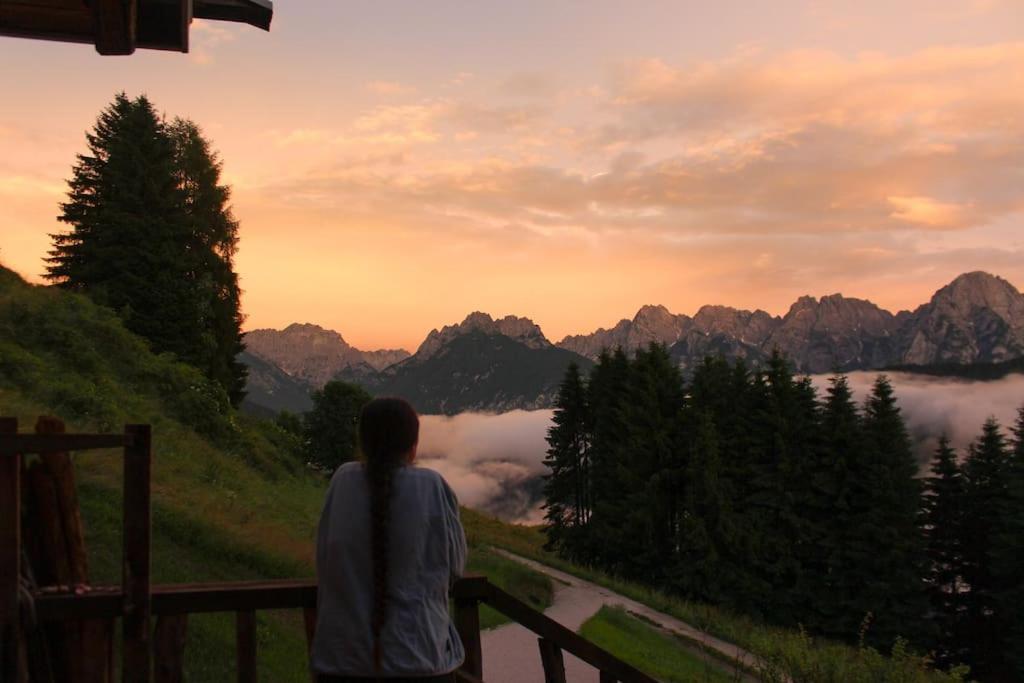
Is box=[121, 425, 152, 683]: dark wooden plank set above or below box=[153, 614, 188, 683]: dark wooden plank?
above

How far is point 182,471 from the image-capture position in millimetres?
20234

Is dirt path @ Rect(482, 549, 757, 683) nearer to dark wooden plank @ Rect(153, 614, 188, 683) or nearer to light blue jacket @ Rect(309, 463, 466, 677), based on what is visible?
dark wooden plank @ Rect(153, 614, 188, 683)

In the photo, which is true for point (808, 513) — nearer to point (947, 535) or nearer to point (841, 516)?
point (841, 516)

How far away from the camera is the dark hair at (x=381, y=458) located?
331cm

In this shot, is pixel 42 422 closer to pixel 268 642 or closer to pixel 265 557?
pixel 268 642

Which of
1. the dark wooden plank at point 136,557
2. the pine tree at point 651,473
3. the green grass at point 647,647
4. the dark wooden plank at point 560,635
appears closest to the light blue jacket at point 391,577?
the dark wooden plank at point 136,557

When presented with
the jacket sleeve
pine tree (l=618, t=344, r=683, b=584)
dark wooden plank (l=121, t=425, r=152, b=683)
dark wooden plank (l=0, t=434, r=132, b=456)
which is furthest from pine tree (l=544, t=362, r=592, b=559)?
dark wooden plank (l=0, t=434, r=132, b=456)

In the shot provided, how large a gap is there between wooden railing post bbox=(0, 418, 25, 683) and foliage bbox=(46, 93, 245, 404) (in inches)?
1230

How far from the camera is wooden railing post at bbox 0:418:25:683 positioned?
135 inches

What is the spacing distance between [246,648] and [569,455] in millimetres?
56747

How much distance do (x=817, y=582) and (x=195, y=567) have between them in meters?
40.0

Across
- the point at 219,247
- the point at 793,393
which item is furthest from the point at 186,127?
the point at 793,393

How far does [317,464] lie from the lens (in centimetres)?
7206

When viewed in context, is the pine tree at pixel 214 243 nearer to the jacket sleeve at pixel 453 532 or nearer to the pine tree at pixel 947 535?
the jacket sleeve at pixel 453 532
